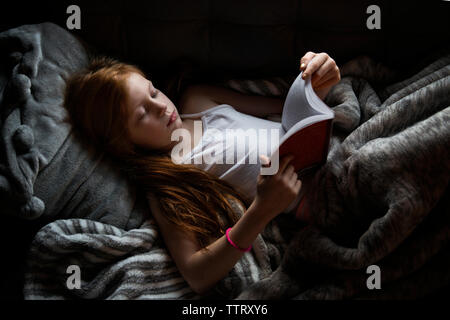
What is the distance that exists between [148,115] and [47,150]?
26 cm

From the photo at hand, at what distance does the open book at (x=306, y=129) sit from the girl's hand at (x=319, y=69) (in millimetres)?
26

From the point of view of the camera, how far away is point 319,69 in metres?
0.88

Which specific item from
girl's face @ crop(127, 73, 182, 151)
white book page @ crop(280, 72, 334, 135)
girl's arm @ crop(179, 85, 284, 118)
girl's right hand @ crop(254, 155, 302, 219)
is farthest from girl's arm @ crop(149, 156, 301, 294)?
girl's arm @ crop(179, 85, 284, 118)

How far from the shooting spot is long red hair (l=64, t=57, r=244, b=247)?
3.07 feet

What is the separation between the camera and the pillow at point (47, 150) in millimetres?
878

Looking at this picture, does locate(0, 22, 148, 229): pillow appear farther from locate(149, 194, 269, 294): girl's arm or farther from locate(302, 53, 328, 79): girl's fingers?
locate(302, 53, 328, 79): girl's fingers

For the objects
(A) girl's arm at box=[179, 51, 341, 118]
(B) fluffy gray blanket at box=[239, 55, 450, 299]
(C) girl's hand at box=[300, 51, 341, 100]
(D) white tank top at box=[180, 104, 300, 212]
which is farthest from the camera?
(A) girl's arm at box=[179, 51, 341, 118]

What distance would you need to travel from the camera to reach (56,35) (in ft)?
3.28

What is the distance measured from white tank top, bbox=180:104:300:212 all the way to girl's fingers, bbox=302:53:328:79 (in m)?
0.19

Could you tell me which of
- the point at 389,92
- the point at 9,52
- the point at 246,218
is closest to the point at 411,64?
the point at 389,92

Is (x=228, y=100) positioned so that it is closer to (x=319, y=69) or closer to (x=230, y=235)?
(x=319, y=69)

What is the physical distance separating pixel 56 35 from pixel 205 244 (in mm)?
678
